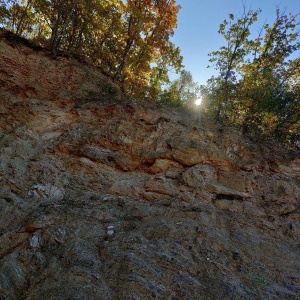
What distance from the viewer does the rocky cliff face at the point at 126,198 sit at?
4.78 metres

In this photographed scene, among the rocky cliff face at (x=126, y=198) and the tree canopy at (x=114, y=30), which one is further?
the tree canopy at (x=114, y=30)

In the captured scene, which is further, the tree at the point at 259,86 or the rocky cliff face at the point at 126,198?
the tree at the point at 259,86

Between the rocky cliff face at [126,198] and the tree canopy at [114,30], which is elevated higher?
the tree canopy at [114,30]

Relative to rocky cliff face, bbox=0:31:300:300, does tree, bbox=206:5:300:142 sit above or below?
above

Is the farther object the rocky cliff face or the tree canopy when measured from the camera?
the tree canopy

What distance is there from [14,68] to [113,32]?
8.34 metres

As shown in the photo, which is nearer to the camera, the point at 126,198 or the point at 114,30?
the point at 126,198

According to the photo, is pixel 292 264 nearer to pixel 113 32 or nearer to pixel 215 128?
pixel 215 128

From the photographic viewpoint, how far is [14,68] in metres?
9.57

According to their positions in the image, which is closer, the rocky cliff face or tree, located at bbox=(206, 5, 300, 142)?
the rocky cliff face

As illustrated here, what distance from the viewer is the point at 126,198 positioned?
287 inches

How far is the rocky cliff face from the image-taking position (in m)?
4.78

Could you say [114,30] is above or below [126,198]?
above

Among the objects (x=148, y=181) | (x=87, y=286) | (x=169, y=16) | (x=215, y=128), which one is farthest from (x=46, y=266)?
(x=169, y=16)
